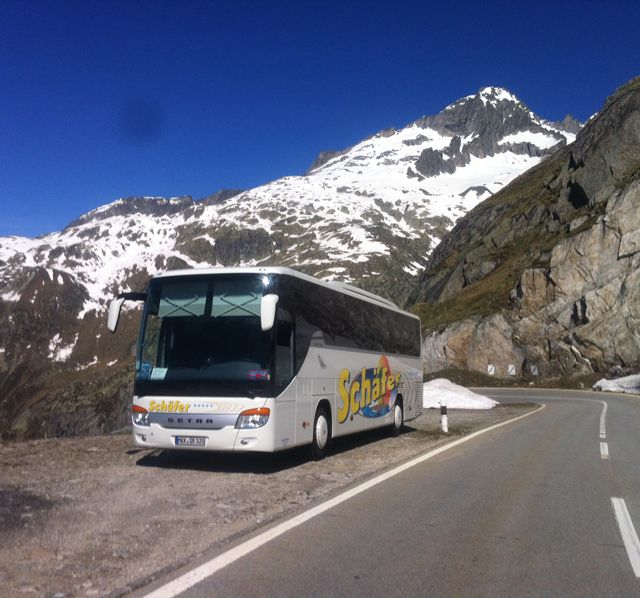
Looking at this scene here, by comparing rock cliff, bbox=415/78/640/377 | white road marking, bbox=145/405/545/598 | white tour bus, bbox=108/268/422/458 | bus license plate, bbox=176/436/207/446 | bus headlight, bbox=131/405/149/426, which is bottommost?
white road marking, bbox=145/405/545/598

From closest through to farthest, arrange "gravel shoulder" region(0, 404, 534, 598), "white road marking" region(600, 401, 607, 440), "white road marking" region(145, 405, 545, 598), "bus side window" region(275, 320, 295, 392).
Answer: "white road marking" region(145, 405, 545, 598)
"gravel shoulder" region(0, 404, 534, 598)
"bus side window" region(275, 320, 295, 392)
"white road marking" region(600, 401, 607, 440)

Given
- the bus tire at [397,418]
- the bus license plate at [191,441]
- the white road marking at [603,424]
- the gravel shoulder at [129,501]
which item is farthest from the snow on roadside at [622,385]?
the bus license plate at [191,441]

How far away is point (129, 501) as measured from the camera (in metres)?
8.02

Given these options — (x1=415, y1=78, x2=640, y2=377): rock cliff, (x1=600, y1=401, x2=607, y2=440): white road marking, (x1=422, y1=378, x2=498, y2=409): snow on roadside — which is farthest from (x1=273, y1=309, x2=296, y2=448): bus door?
(x1=415, y1=78, x2=640, y2=377): rock cliff

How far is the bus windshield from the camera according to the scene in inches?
401

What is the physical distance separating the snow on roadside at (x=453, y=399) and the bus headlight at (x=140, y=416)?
19.1 meters

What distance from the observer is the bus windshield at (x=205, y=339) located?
1020 centimetres

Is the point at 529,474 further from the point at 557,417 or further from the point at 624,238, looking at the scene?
the point at 624,238

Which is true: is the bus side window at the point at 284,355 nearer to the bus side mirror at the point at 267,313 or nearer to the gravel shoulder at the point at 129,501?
the bus side mirror at the point at 267,313

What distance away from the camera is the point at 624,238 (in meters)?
53.0

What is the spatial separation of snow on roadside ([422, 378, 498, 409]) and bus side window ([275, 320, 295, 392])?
716 inches

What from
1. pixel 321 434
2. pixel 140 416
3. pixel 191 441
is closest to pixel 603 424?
pixel 321 434

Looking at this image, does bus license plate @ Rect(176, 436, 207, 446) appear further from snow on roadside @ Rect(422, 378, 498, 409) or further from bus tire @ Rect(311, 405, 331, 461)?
snow on roadside @ Rect(422, 378, 498, 409)

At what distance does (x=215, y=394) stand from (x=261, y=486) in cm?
164
